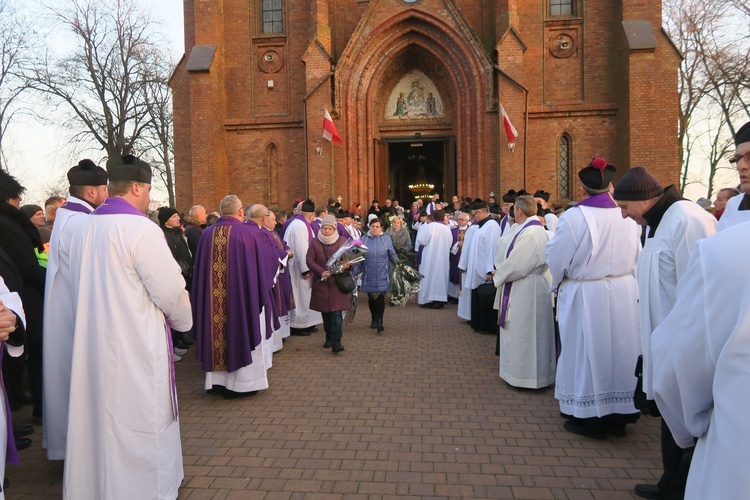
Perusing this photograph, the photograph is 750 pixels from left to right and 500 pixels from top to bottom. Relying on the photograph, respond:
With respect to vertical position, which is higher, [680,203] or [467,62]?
[467,62]

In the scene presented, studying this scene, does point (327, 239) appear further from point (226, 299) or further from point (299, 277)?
point (226, 299)

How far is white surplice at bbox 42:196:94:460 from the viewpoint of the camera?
402cm

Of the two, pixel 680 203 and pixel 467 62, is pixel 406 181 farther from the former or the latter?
pixel 680 203

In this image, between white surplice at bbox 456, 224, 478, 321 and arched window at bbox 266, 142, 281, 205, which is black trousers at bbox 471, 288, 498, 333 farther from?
arched window at bbox 266, 142, 281, 205

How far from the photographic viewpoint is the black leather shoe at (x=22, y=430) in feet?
16.4

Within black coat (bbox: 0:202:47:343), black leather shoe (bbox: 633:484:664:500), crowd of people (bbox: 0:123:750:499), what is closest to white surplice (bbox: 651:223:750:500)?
crowd of people (bbox: 0:123:750:499)

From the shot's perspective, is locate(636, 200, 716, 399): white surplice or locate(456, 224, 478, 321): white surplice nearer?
locate(636, 200, 716, 399): white surplice

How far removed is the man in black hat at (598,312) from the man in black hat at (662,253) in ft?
3.02

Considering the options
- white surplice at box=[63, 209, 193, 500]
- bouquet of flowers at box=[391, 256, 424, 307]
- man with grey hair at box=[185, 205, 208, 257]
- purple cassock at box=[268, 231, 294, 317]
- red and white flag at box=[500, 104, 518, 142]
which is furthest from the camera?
red and white flag at box=[500, 104, 518, 142]

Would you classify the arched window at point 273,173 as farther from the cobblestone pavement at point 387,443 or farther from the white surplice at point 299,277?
the cobblestone pavement at point 387,443

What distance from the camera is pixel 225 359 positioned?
584cm

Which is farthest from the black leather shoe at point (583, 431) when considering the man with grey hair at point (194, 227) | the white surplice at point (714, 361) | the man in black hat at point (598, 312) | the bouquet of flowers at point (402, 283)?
the man with grey hair at point (194, 227)

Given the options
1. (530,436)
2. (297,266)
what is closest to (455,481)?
(530,436)

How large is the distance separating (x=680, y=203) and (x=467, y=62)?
53.9 feet
